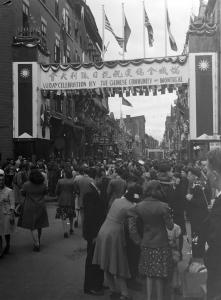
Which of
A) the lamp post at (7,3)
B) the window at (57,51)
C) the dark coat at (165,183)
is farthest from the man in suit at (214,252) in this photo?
the window at (57,51)

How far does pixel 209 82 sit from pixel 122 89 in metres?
3.96

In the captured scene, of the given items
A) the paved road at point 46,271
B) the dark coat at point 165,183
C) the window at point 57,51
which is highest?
the window at point 57,51

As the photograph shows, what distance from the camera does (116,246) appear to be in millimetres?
6910

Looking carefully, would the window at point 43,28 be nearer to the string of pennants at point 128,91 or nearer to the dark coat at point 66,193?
the string of pennants at point 128,91

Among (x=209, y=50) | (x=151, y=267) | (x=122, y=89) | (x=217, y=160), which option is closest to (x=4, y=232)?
(x=151, y=267)

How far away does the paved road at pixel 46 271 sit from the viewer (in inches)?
281

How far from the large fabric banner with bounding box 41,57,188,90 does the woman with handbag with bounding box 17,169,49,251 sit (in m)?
12.6

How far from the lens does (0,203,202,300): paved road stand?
7125mm

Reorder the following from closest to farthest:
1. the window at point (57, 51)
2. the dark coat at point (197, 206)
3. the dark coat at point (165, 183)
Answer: the dark coat at point (197, 206) < the dark coat at point (165, 183) < the window at point (57, 51)

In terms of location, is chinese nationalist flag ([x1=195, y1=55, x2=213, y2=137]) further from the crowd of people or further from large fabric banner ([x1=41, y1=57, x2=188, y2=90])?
the crowd of people

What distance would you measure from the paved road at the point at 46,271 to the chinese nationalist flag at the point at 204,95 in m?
12.3

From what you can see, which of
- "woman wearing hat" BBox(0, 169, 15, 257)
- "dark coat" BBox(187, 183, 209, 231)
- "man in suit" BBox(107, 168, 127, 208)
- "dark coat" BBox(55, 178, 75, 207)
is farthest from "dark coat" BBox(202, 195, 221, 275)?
"dark coat" BBox(55, 178, 75, 207)

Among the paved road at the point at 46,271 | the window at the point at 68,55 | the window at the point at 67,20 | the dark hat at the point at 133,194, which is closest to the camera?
the dark hat at the point at 133,194

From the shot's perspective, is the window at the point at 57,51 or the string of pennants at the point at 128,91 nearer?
the string of pennants at the point at 128,91
